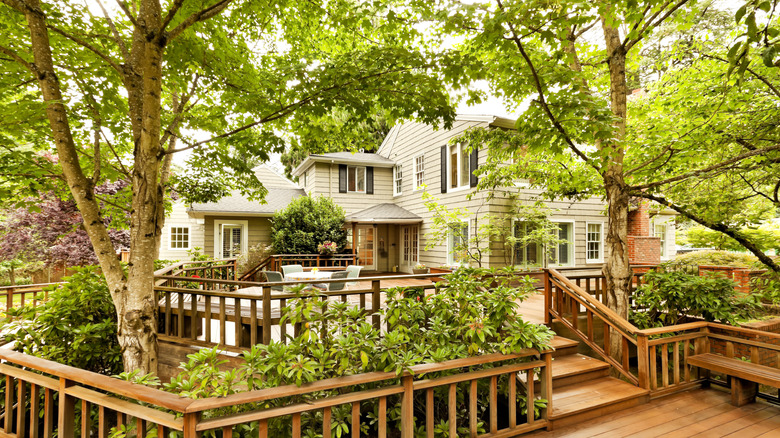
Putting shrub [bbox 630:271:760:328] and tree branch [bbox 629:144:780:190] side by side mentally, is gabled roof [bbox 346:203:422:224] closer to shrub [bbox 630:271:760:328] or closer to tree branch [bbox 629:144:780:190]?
shrub [bbox 630:271:760:328]

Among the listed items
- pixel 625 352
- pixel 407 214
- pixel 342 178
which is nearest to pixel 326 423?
pixel 625 352

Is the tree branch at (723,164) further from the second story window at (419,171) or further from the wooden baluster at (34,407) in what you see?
the second story window at (419,171)

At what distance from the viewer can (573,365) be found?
14.8 ft

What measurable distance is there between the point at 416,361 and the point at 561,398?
207 cm

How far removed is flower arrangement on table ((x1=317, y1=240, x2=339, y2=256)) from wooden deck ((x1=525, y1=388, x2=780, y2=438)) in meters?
9.52

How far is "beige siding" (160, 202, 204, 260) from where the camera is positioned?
1571cm

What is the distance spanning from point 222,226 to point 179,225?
2.93 m

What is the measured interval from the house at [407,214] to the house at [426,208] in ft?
0.11

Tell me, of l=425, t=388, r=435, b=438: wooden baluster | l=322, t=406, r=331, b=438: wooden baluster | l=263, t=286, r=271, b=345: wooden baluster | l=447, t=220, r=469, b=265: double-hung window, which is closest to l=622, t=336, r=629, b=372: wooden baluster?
l=425, t=388, r=435, b=438: wooden baluster

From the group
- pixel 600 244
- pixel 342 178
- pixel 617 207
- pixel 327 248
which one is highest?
pixel 342 178

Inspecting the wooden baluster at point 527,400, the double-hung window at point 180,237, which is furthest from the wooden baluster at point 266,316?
the double-hung window at point 180,237

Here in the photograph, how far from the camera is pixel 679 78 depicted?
223 inches

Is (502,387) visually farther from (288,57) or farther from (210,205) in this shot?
(210,205)

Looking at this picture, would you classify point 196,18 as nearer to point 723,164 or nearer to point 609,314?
point 609,314
